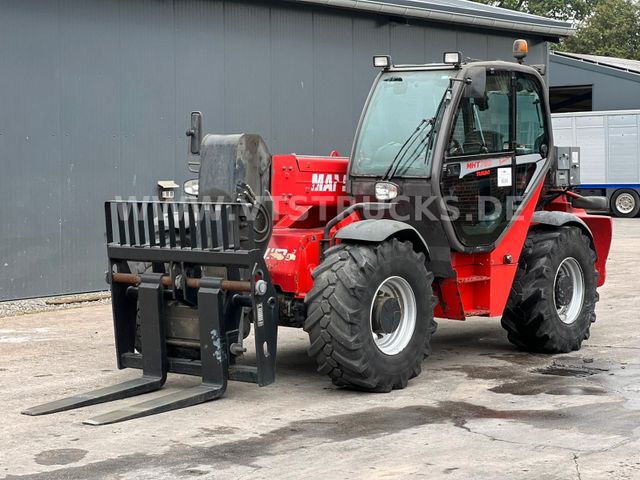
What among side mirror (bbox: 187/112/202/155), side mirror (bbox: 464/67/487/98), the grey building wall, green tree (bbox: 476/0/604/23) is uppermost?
green tree (bbox: 476/0/604/23)

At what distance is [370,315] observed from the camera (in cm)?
816

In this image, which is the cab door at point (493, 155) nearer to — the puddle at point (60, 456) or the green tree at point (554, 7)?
the puddle at point (60, 456)

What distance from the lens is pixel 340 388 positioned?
8.42 metres

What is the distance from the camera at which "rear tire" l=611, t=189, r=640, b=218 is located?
1220 inches

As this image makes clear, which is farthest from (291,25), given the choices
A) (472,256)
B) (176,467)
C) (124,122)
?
(176,467)

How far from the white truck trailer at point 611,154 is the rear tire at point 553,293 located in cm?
2155

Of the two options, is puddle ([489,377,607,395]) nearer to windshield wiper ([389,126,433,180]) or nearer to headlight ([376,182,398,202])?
headlight ([376,182,398,202])

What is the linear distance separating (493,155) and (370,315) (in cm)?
206

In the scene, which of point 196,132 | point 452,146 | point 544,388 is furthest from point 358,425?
point 196,132

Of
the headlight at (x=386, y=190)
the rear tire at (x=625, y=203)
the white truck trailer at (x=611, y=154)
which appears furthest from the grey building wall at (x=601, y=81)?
the headlight at (x=386, y=190)

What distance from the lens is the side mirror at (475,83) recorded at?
349 inches

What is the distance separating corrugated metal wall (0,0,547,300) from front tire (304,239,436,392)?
6451mm

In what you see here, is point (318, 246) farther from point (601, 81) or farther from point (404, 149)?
point (601, 81)

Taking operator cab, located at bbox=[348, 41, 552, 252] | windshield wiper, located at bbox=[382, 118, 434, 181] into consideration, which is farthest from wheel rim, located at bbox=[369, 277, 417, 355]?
windshield wiper, located at bbox=[382, 118, 434, 181]
